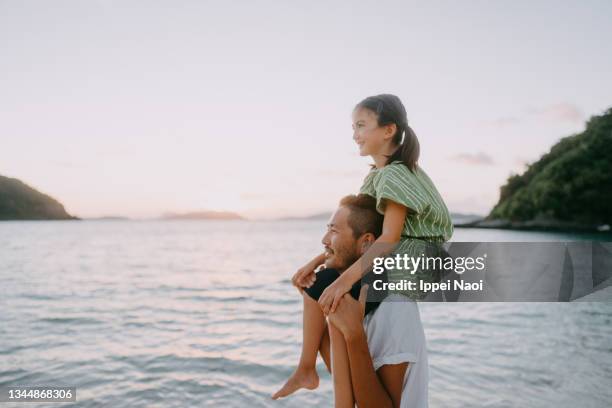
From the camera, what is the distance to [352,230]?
8.43ft

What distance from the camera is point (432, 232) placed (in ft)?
8.27

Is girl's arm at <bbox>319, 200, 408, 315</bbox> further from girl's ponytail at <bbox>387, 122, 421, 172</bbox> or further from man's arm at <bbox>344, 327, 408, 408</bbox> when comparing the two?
girl's ponytail at <bbox>387, 122, 421, 172</bbox>

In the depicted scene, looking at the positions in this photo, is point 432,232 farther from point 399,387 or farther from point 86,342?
point 86,342

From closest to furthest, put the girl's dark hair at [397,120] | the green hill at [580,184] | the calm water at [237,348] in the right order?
the girl's dark hair at [397,120], the calm water at [237,348], the green hill at [580,184]

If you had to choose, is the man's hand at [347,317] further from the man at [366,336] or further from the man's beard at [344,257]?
the man's beard at [344,257]

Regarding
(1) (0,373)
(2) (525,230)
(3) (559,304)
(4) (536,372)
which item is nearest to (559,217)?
(2) (525,230)

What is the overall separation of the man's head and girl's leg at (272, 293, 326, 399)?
28cm

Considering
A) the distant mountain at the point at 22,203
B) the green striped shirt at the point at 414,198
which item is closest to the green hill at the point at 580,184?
the green striped shirt at the point at 414,198

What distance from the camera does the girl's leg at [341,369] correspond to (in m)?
2.37

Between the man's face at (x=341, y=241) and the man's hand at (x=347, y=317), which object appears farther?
the man's face at (x=341, y=241)

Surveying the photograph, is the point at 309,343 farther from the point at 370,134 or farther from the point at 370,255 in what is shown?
the point at 370,134

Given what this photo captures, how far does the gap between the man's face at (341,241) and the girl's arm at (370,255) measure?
0.84 ft

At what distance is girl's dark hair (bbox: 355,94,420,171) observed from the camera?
2.68 metres

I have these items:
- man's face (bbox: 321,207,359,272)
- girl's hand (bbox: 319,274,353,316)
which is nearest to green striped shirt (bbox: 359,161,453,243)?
Result: man's face (bbox: 321,207,359,272)
